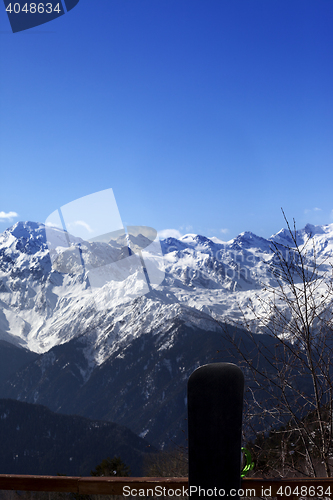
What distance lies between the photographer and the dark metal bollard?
5.30 ft

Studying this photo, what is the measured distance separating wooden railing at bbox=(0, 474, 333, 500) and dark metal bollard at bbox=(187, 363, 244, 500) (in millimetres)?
184

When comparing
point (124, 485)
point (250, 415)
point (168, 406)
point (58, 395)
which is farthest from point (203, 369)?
point (58, 395)

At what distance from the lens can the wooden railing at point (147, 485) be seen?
1.78 metres

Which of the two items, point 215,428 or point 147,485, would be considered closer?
point 215,428

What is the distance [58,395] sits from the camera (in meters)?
147

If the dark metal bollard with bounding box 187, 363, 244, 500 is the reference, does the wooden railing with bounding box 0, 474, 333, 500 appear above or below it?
below

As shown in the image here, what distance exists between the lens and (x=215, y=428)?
1615 millimetres

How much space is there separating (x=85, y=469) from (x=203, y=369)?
70.8 meters

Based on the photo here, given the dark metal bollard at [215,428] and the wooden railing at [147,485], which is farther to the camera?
the wooden railing at [147,485]

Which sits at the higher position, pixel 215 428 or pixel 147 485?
pixel 215 428

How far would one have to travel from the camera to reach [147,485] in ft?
6.04

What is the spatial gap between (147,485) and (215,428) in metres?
0.53

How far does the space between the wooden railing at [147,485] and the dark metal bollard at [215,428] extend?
18 centimetres

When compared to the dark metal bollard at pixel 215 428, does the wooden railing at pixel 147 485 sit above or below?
below
